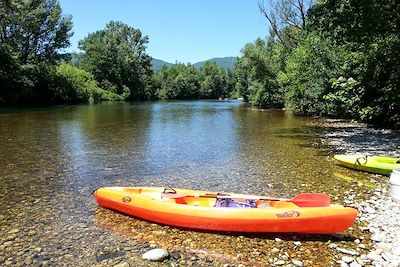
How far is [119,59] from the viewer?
261ft

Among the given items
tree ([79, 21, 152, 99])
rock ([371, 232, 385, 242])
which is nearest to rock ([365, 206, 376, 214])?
rock ([371, 232, 385, 242])

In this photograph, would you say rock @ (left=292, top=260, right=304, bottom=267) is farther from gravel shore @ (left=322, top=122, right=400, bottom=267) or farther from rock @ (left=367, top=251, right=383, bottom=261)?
rock @ (left=367, top=251, right=383, bottom=261)

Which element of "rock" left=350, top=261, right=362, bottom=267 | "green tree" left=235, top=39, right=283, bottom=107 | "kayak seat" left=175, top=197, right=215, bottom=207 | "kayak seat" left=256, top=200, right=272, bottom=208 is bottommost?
"rock" left=350, top=261, right=362, bottom=267

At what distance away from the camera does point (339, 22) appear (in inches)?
658

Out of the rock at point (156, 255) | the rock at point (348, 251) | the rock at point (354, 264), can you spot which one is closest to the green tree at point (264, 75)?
the rock at point (348, 251)

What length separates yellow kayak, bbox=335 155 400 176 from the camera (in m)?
10.3

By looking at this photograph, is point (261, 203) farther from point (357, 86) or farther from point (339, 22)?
point (357, 86)

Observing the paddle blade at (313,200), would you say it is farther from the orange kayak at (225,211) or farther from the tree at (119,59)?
the tree at (119,59)

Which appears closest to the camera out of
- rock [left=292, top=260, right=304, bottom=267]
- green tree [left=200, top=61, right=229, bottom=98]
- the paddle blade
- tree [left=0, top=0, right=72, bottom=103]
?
rock [left=292, top=260, right=304, bottom=267]

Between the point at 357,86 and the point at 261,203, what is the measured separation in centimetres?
1918

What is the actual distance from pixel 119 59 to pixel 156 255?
3064 inches

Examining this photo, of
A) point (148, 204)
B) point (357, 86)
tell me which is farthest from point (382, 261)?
point (357, 86)

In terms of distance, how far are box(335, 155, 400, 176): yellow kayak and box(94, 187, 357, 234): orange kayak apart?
15.8 ft

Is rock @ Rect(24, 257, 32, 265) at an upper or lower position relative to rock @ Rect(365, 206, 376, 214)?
lower
